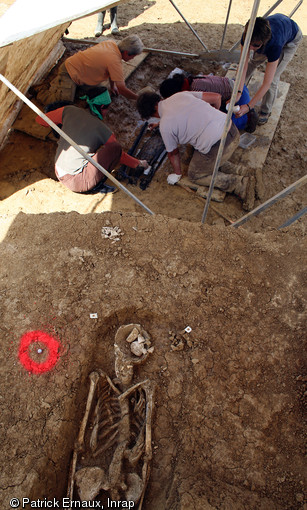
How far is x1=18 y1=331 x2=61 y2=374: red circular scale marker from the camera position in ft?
9.18

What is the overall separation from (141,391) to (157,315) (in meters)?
0.67

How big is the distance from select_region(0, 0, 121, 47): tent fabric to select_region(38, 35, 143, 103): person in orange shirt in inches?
95.0

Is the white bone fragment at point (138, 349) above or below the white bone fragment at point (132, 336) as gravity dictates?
below

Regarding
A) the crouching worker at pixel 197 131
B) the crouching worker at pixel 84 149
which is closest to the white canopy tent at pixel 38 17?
the crouching worker at pixel 197 131

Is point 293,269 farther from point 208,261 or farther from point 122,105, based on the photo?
point 122,105

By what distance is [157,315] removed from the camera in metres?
3.07

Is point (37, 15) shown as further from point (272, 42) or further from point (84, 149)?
point (272, 42)

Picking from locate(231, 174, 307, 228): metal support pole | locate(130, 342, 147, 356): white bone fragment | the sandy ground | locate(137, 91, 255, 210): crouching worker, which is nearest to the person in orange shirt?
locate(137, 91, 255, 210): crouching worker

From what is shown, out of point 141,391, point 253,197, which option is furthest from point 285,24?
point 141,391

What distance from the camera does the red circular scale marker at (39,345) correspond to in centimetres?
280

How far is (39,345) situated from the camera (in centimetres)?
289

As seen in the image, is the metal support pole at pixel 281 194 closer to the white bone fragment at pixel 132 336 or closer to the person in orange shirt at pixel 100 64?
the white bone fragment at pixel 132 336

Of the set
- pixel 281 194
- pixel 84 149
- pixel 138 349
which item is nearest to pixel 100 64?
pixel 84 149

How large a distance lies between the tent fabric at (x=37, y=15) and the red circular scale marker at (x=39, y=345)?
2347 mm
